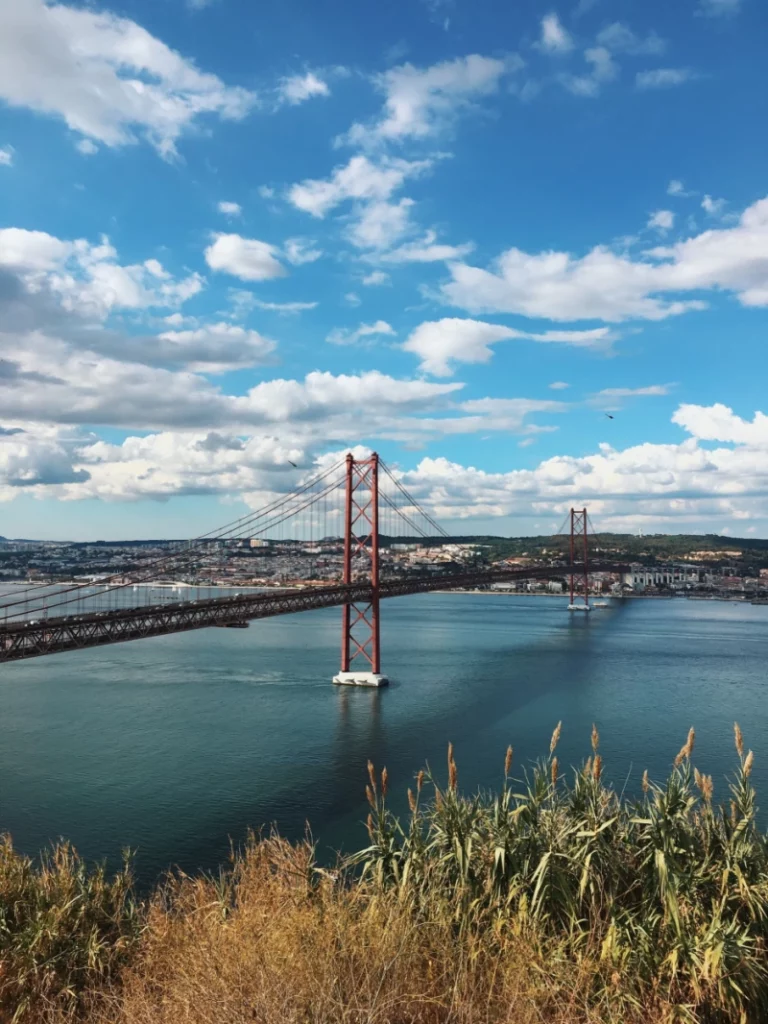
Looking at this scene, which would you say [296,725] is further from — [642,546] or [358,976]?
[642,546]

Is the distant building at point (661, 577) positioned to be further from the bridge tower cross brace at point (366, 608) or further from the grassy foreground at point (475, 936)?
the grassy foreground at point (475, 936)

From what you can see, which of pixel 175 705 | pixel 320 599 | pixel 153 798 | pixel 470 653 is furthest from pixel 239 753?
pixel 470 653

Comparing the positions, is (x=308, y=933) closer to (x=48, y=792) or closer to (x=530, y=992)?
(x=530, y=992)

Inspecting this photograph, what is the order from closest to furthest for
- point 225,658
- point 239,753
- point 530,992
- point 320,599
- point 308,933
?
point 530,992 < point 308,933 < point 239,753 < point 320,599 < point 225,658

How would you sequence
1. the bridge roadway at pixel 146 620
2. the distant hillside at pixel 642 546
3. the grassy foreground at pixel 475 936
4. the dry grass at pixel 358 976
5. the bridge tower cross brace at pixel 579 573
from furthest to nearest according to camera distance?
the distant hillside at pixel 642 546
the bridge tower cross brace at pixel 579 573
the bridge roadway at pixel 146 620
the grassy foreground at pixel 475 936
the dry grass at pixel 358 976

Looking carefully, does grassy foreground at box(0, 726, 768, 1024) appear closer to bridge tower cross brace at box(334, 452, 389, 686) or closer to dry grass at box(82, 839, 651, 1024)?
dry grass at box(82, 839, 651, 1024)

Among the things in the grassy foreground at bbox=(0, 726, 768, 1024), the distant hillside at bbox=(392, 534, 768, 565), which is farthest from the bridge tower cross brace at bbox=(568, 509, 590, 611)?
the grassy foreground at bbox=(0, 726, 768, 1024)

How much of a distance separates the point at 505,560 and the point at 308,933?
131 m

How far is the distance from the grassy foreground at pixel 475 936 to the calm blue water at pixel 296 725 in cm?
547

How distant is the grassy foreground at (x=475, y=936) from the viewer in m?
5.14

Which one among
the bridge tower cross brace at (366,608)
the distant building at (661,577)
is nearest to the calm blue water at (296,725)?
the bridge tower cross brace at (366,608)

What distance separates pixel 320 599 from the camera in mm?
35531

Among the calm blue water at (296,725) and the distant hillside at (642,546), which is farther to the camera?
the distant hillside at (642,546)

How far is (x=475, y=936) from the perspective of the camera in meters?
6.11
